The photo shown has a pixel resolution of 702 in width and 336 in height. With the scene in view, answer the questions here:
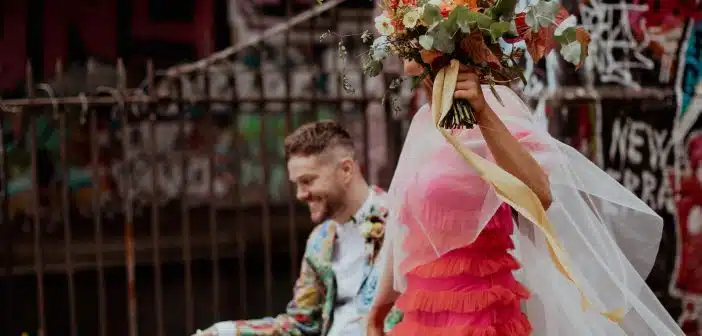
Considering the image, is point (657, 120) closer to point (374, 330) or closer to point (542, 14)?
point (374, 330)

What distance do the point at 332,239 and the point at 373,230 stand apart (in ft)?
0.86

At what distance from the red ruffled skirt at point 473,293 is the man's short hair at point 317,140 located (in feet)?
3.28

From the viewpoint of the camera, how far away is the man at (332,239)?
3539 mm

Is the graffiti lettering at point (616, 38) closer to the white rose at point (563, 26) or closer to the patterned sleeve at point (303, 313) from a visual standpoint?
the patterned sleeve at point (303, 313)

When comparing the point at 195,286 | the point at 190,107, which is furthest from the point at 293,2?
the point at 190,107

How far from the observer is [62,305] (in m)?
8.84

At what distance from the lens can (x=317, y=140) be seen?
142 inches

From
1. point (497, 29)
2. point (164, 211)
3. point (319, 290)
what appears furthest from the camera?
point (164, 211)

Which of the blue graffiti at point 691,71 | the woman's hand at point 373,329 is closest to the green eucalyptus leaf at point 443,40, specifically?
the woman's hand at point 373,329

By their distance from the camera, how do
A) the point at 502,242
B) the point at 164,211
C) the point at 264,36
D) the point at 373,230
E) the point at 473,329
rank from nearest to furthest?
the point at 473,329
the point at 502,242
the point at 373,230
the point at 264,36
the point at 164,211

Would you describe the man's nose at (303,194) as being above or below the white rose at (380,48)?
below

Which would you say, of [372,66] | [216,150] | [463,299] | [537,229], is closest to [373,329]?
[463,299]

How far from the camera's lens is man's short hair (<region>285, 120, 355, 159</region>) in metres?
3.58

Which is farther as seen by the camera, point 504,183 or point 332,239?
point 332,239
